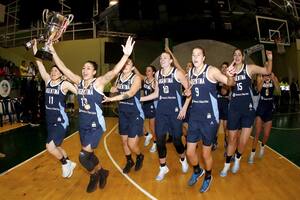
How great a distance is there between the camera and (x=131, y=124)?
5.80m

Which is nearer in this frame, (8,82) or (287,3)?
(8,82)

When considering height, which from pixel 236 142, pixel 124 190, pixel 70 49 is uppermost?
pixel 70 49

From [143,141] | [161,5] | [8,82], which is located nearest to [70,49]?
[161,5]

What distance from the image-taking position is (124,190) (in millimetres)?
5168

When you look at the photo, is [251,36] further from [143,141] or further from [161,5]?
[143,141]

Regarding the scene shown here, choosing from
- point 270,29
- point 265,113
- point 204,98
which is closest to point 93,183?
point 204,98

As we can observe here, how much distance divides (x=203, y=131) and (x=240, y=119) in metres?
1.22

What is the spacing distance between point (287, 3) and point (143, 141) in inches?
591

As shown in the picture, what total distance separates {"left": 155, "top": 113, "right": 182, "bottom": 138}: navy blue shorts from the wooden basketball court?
817 mm

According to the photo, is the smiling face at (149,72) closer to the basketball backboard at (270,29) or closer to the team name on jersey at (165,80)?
the team name on jersey at (165,80)

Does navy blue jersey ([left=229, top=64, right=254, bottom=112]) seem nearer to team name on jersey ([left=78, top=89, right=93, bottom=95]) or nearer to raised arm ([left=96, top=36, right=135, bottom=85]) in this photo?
raised arm ([left=96, top=36, right=135, bottom=85])

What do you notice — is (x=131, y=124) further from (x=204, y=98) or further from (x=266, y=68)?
(x=266, y=68)

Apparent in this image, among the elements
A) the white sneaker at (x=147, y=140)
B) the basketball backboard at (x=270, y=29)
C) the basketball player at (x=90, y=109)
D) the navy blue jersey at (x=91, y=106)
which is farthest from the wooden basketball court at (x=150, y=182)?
the basketball backboard at (x=270, y=29)

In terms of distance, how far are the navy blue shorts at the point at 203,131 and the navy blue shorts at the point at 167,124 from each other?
450 mm
